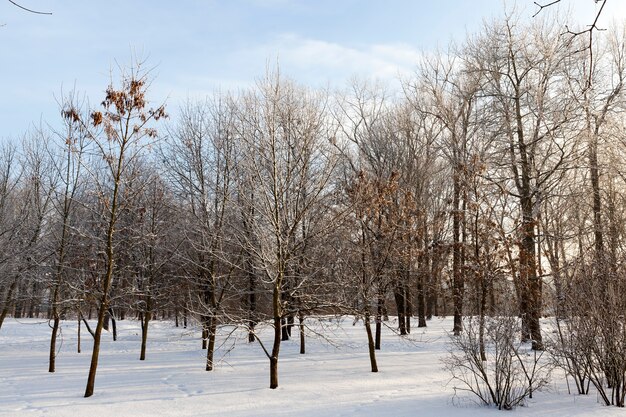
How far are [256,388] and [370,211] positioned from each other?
5.36 meters

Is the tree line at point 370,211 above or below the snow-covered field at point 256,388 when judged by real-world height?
above

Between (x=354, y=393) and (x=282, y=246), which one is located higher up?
(x=282, y=246)

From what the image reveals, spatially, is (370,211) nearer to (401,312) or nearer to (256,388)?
(256,388)

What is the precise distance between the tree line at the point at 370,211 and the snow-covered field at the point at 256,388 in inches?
27.2

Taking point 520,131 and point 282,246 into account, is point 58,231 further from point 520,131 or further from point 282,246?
point 520,131

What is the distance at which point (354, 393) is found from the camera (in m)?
9.36

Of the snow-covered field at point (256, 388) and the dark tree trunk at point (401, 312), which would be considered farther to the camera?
the dark tree trunk at point (401, 312)

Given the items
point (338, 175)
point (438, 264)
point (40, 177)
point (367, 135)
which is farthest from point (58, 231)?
point (438, 264)

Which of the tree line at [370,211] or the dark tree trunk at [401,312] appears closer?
the tree line at [370,211]

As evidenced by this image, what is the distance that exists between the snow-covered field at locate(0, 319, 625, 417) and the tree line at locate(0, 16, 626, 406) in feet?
2.27

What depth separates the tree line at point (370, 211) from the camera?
9.64 meters

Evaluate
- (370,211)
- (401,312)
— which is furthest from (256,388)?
(401,312)

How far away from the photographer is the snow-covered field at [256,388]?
8.05 metres

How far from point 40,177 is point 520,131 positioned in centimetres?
1641
